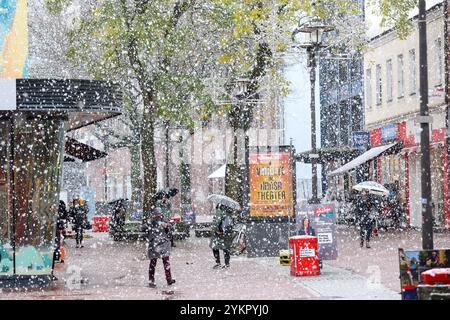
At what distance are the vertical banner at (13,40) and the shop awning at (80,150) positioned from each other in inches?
288

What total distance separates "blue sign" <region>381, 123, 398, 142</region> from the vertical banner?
2695 centimetres

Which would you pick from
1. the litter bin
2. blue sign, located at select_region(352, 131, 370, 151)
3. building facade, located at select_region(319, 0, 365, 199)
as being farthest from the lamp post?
building facade, located at select_region(319, 0, 365, 199)

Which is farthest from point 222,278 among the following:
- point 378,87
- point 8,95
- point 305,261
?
point 378,87

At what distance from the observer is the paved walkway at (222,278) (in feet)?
56.2

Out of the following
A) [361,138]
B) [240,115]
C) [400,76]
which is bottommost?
[240,115]

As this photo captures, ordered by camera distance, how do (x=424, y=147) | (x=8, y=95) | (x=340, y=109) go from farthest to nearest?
(x=340, y=109) → (x=8, y=95) → (x=424, y=147)

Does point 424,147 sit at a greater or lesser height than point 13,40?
lesser

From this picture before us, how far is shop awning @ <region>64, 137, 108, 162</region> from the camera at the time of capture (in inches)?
1116

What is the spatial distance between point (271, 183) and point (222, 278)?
6.25m

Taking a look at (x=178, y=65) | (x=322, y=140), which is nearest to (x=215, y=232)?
(x=178, y=65)

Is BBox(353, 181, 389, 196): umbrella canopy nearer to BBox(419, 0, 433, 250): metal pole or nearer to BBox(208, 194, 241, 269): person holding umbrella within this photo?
BBox(208, 194, 241, 269): person holding umbrella

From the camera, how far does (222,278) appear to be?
67.4 feet

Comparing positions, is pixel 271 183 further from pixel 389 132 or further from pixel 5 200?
pixel 389 132
